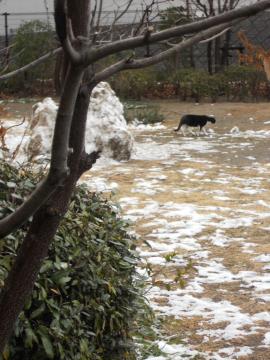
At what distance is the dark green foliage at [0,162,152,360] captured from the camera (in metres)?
2.55

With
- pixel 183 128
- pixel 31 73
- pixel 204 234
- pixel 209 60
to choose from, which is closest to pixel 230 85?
pixel 209 60

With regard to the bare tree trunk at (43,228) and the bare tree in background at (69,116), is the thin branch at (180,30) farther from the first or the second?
the bare tree trunk at (43,228)

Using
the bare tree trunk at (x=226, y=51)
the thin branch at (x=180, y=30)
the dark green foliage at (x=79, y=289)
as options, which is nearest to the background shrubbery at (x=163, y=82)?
the bare tree trunk at (x=226, y=51)

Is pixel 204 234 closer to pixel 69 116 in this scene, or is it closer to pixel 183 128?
pixel 69 116

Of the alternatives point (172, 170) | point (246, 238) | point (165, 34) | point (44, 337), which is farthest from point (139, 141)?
point (165, 34)

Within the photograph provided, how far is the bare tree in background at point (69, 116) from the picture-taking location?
4.78ft

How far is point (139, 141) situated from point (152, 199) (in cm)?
499

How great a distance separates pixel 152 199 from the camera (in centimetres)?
760

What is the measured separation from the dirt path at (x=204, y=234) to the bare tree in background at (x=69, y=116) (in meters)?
1.38

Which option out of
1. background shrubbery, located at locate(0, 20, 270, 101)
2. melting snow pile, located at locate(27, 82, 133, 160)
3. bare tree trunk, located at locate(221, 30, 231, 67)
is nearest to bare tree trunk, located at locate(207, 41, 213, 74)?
bare tree trunk, located at locate(221, 30, 231, 67)

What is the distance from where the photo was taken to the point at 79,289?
279 cm

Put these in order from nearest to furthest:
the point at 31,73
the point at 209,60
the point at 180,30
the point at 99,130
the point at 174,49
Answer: the point at 180,30, the point at 174,49, the point at 99,130, the point at 31,73, the point at 209,60

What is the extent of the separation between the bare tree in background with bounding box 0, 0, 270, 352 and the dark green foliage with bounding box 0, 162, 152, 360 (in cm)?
59

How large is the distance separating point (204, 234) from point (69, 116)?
4776 mm
